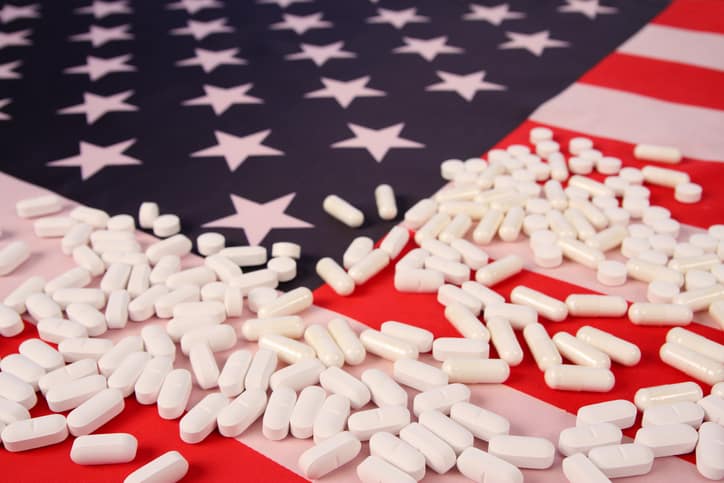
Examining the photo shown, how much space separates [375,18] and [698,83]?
1132 mm

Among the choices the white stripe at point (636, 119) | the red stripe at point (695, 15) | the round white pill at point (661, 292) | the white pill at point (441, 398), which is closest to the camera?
the white pill at point (441, 398)

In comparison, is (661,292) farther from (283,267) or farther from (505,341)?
(283,267)

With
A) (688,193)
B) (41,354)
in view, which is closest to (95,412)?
(41,354)

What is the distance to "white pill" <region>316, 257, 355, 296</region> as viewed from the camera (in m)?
1.37

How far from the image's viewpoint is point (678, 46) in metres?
2.37

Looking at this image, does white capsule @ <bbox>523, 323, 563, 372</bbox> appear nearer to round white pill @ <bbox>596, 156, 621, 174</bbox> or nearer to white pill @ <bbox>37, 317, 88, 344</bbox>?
round white pill @ <bbox>596, 156, 621, 174</bbox>

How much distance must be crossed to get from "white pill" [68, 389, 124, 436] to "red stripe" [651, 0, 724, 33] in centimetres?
220

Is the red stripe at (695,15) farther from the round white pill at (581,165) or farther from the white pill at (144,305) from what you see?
the white pill at (144,305)

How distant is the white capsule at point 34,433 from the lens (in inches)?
41.6

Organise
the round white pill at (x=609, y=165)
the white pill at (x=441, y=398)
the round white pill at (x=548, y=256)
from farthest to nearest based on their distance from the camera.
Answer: the round white pill at (x=609, y=165) < the round white pill at (x=548, y=256) < the white pill at (x=441, y=398)

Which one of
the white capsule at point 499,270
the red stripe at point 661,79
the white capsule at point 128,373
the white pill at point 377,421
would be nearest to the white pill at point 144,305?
the white capsule at point 128,373

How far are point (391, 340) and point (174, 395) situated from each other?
35 cm

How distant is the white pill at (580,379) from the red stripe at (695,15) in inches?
70.0

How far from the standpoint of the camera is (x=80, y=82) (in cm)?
226
